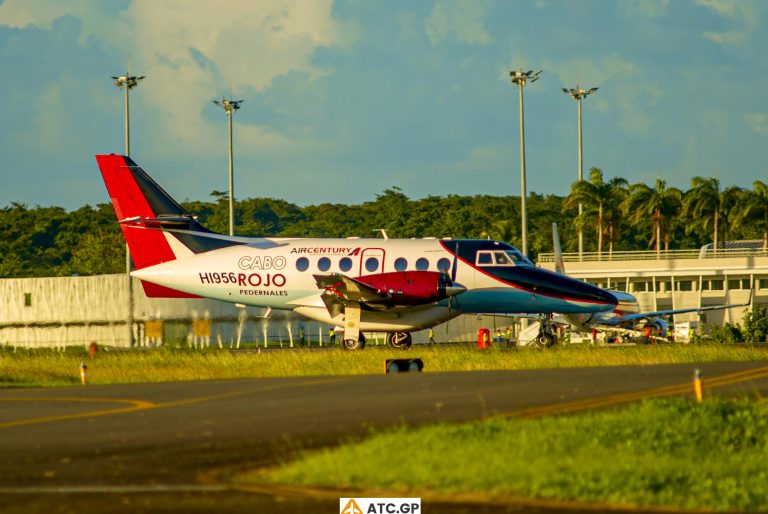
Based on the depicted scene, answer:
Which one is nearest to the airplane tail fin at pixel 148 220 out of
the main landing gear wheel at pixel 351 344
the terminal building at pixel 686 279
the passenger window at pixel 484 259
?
the main landing gear wheel at pixel 351 344

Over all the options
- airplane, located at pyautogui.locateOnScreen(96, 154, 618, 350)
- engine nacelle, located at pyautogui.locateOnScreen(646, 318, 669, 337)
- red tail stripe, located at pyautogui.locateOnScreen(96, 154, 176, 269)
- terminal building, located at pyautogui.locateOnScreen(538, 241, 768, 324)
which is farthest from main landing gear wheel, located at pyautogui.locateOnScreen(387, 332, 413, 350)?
terminal building, located at pyautogui.locateOnScreen(538, 241, 768, 324)

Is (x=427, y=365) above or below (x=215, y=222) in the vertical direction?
below

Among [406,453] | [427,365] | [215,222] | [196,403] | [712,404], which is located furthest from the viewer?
[215,222]

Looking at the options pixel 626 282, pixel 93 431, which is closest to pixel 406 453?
pixel 93 431

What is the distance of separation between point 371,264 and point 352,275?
777mm

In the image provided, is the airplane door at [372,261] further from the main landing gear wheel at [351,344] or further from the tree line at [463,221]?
the tree line at [463,221]

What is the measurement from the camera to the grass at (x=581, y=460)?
12.1 meters

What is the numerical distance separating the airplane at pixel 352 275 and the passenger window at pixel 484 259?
35 millimetres

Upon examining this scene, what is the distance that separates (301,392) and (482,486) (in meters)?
9.57

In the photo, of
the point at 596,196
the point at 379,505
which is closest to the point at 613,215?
the point at 596,196

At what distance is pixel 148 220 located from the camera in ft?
140

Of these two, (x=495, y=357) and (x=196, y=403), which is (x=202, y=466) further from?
(x=495, y=357)

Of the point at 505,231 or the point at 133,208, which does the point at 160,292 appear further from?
the point at 505,231

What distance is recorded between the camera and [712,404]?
16.9 meters
